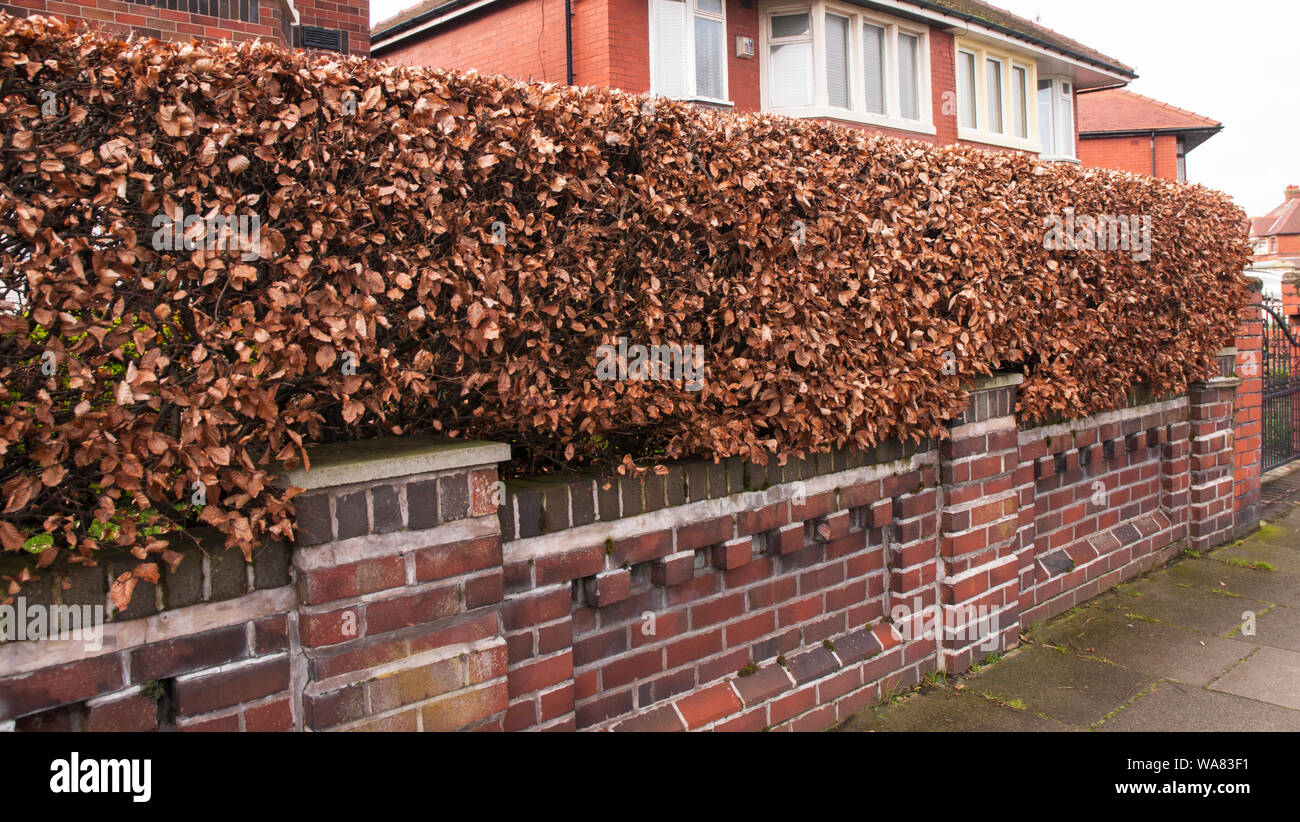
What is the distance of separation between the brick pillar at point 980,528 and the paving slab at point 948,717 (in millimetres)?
348

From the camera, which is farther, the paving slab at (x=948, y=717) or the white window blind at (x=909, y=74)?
the white window blind at (x=909, y=74)

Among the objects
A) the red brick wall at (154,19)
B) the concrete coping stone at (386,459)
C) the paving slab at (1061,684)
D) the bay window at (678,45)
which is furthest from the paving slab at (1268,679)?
the bay window at (678,45)

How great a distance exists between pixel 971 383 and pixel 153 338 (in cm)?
390

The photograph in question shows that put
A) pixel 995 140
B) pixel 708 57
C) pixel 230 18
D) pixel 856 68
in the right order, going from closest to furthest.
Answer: pixel 230 18, pixel 708 57, pixel 856 68, pixel 995 140

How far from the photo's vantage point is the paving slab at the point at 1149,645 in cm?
504

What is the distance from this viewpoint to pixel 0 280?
2.14 metres

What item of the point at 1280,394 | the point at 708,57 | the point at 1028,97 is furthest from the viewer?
the point at 1028,97

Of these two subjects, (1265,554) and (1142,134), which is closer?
(1265,554)

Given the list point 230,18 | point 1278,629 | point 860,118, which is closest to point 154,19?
point 230,18

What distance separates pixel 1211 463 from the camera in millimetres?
7582

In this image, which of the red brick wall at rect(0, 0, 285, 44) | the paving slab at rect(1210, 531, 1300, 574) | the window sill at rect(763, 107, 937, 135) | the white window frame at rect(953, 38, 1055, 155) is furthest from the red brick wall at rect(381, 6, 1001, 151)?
the paving slab at rect(1210, 531, 1300, 574)

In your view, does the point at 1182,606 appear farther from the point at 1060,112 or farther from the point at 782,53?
the point at 1060,112

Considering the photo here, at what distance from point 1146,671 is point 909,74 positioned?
16.9 meters

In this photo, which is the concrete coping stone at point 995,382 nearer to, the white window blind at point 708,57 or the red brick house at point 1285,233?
the white window blind at point 708,57
